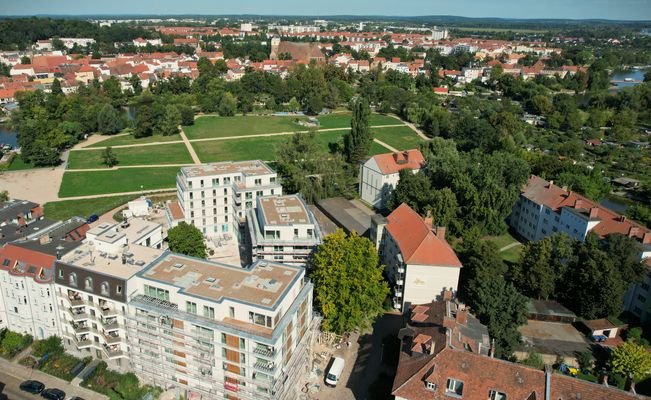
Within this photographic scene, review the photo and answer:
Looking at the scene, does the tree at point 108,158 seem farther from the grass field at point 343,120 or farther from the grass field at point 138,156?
the grass field at point 343,120

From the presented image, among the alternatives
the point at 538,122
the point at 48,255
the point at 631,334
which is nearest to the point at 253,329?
the point at 48,255

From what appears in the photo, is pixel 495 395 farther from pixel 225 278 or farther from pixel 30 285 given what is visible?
pixel 30 285

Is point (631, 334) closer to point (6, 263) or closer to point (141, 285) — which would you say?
point (141, 285)

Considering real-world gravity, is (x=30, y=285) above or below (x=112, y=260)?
below

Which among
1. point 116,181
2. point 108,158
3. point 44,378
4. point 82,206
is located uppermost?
point 108,158

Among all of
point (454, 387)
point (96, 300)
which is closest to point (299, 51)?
point (96, 300)

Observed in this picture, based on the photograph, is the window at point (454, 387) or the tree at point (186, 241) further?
the tree at point (186, 241)

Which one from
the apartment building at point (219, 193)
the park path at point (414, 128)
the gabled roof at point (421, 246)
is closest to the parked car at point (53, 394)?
the apartment building at point (219, 193)
